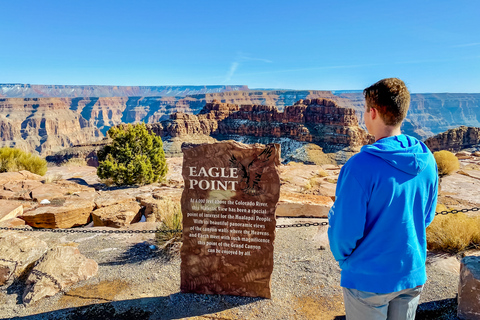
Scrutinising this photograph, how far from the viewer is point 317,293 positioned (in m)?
3.83

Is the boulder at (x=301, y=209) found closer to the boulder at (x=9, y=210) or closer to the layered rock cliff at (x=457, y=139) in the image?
the boulder at (x=9, y=210)

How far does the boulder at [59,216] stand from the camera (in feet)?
20.5

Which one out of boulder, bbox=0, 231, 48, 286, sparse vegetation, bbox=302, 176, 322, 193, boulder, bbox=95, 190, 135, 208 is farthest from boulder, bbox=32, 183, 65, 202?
sparse vegetation, bbox=302, 176, 322, 193

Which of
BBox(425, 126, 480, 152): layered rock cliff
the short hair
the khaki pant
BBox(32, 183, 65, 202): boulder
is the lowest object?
BBox(425, 126, 480, 152): layered rock cliff

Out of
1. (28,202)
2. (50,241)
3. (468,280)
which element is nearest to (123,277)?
(50,241)

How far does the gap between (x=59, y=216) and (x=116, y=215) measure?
3.74 feet

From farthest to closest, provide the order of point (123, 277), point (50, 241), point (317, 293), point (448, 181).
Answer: point (448, 181), point (50, 241), point (123, 277), point (317, 293)

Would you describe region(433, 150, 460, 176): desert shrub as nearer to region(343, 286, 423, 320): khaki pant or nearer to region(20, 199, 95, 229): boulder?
region(343, 286, 423, 320): khaki pant

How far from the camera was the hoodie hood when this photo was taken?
1595 millimetres

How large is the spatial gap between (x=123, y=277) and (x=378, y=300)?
3.52m

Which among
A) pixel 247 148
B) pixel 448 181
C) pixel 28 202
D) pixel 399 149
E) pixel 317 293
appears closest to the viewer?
pixel 399 149

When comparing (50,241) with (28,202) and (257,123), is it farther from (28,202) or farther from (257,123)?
(257,123)

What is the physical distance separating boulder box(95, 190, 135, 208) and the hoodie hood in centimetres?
696

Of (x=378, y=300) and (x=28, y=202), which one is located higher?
(x=378, y=300)
